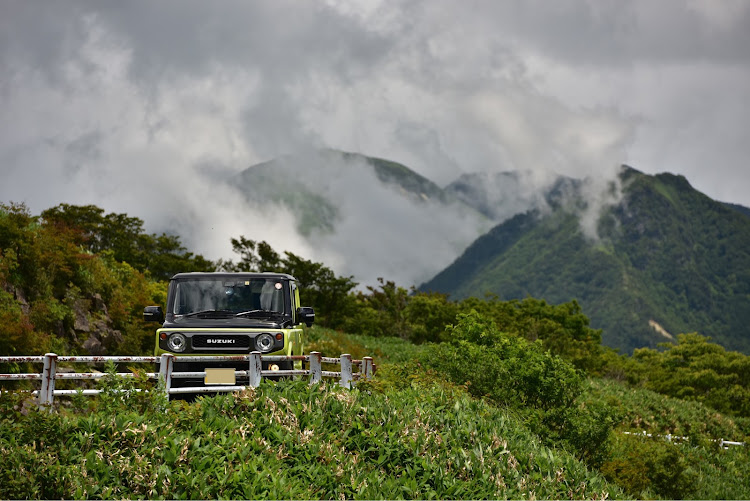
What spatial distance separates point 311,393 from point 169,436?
2514 mm

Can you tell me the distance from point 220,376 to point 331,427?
2.64 m

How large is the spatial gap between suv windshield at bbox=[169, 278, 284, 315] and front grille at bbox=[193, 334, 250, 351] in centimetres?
96

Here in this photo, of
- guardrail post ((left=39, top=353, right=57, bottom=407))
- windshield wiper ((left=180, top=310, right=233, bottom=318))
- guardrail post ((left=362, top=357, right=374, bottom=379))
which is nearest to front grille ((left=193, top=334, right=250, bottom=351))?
windshield wiper ((left=180, top=310, right=233, bottom=318))

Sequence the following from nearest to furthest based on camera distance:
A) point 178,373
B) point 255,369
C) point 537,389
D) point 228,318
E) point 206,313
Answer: point 178,373
point 255,369
point 228,318
point 206,313
point 537,389

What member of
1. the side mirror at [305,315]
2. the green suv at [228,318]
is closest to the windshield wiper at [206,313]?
the green suv at [228,318]

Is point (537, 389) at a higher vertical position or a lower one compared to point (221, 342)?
lower

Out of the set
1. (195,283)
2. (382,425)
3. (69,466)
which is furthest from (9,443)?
(195,283)

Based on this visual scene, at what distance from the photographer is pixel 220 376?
11.9m

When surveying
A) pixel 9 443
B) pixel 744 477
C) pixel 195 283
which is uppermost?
pixel 195 283

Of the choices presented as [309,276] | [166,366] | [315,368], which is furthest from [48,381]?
[309,276]

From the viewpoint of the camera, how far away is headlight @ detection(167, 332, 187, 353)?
12.8m

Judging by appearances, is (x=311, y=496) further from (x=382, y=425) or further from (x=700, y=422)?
(x=700, y=422)

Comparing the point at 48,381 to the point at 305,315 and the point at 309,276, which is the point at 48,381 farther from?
the point at 309,276

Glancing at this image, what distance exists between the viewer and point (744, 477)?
1042 inches
